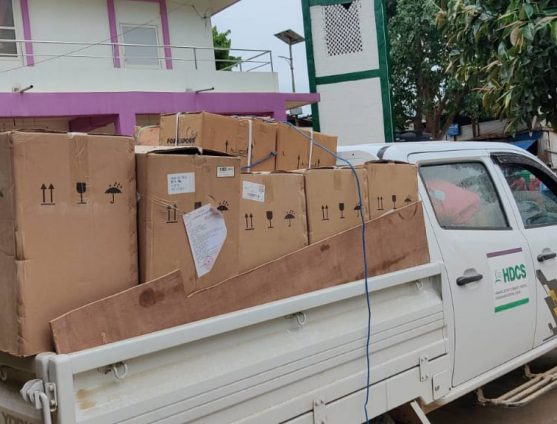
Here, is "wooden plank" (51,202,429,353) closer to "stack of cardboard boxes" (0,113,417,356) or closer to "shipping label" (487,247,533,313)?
"stack of cardboard boxes" (0,113,417,356)

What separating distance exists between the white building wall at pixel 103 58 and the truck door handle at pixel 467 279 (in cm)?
1014

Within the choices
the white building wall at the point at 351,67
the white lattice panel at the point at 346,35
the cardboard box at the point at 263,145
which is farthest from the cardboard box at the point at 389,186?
the white lattice panel at the point at 346,35

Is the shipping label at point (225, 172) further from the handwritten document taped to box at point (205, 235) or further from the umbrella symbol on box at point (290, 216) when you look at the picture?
the umbrella symbol on box at point (290, 216)

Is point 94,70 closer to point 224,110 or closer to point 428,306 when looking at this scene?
point 224,110

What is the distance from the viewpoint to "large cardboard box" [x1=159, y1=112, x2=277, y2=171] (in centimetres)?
283

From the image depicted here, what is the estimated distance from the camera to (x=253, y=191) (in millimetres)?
2449

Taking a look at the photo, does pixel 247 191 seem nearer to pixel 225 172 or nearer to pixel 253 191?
pixel 253 191

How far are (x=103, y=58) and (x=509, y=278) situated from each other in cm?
1133

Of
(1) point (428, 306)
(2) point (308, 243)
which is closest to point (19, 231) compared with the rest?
(2) point (308, 243)

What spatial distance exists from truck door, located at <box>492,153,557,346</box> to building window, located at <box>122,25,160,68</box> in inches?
418

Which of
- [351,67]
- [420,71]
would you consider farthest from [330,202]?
[420,71]

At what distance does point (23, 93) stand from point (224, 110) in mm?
4097

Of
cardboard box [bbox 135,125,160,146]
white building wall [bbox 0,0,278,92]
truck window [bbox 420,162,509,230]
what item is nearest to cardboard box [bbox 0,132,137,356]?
cardboard box [bbox 135,125,160,146]

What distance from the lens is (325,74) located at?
1280cm
